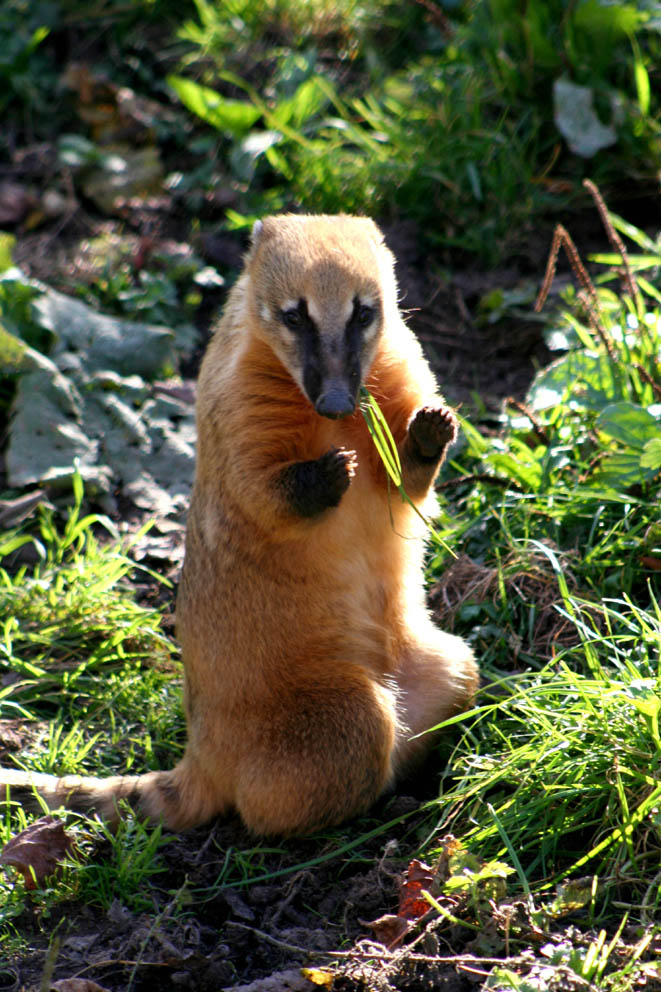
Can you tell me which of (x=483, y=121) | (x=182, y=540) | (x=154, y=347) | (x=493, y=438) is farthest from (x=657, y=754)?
(x=483, y=121)

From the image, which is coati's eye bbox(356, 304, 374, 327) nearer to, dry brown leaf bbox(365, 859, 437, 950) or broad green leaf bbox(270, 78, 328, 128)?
dry brown leaf bbox(365, 859, 437, 950)

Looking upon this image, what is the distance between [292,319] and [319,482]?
0.62 meters

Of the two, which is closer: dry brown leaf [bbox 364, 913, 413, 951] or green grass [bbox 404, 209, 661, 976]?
dry brown leaf [bbox 364, 913, 413, 951]

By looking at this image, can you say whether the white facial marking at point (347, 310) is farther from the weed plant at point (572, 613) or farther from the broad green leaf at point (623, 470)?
the broad green leaf at point (623, 470)

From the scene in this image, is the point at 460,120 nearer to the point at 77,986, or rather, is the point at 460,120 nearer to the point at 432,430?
the point at 432,430

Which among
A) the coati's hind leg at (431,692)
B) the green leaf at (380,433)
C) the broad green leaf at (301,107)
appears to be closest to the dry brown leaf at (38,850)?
the coati's hind leg at (431,692)

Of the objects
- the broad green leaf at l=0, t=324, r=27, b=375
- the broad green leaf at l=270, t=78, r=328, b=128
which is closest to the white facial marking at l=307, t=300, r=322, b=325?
the broad green leaf at l=0, t=324, r=27, b=375

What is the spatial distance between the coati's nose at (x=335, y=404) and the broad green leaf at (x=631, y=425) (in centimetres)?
132

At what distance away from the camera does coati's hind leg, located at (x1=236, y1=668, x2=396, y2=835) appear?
400cm

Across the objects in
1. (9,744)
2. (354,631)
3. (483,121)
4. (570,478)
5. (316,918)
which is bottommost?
(9,744)

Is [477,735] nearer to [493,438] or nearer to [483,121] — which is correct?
[493,438]

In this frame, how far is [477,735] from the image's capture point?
14.3ft

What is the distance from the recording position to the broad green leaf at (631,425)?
4430 millimetres

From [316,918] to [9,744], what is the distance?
167cm
